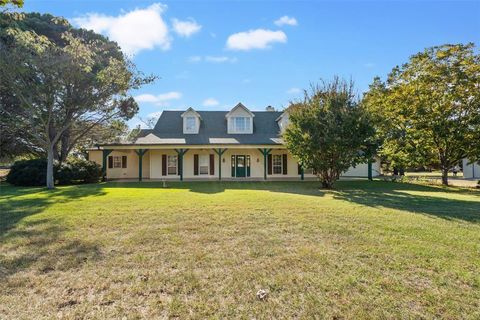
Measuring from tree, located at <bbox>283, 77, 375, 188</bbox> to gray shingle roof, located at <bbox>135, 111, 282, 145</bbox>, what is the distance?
5.65 meters

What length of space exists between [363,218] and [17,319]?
7.03 meters

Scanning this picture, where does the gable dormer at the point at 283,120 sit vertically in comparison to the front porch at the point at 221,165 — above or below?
above

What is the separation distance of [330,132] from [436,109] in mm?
9230

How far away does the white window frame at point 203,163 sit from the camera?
72.0ft

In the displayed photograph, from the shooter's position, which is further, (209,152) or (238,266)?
(209,152)

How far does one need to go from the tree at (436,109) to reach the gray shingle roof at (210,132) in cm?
822

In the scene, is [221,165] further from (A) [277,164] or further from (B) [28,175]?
(B) [28,175]

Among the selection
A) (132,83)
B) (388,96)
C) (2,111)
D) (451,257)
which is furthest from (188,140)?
(451,257)

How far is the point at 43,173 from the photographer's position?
1691 cm

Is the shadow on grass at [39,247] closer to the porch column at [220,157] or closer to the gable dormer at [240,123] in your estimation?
the porch column at [220,157]

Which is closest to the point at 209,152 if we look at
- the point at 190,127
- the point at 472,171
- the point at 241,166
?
the point at 241,166

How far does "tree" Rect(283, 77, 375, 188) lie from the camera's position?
14.2 meters

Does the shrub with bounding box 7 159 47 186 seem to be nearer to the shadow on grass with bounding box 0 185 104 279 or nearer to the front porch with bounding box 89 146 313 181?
the front porch with bounding box 89 146 313 181

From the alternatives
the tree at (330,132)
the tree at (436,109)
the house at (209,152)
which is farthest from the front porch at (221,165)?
the tree at (436,109)
